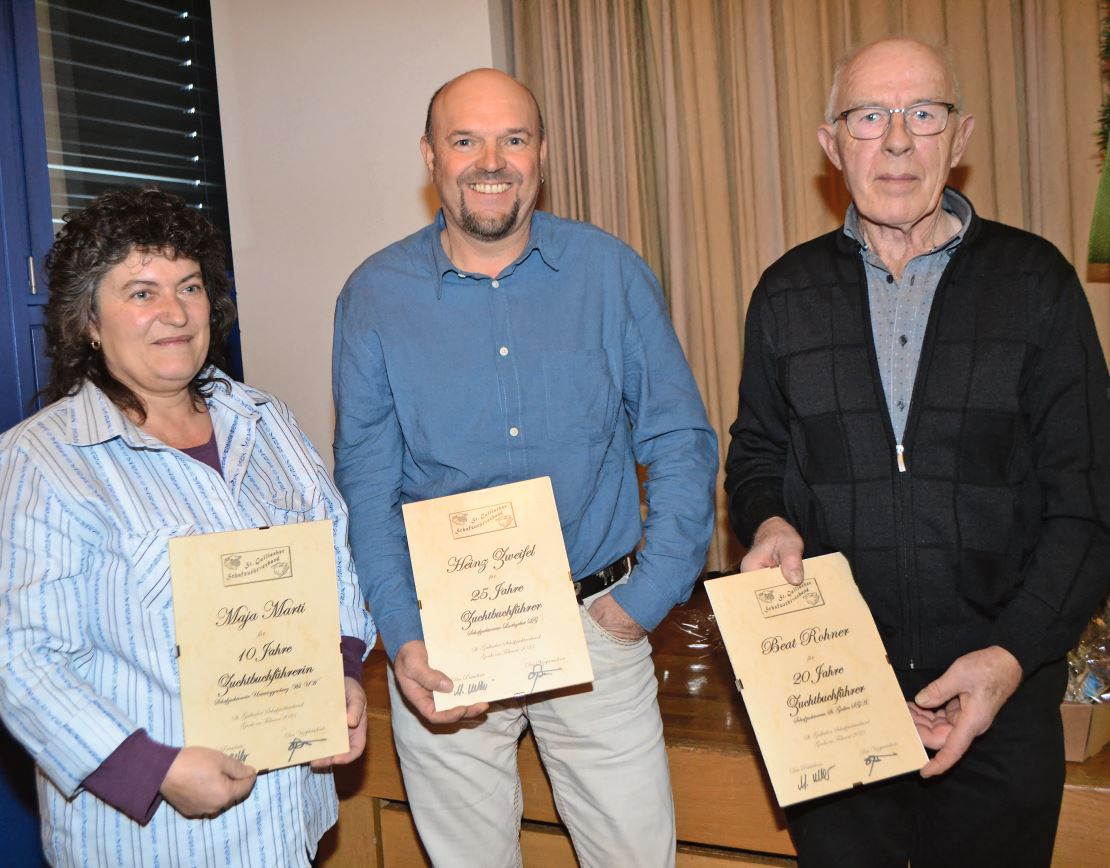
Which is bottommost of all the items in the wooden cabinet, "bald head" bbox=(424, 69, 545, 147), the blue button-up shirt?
the wooden cabinet

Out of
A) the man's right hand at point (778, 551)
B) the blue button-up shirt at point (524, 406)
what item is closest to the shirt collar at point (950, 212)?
the blue button-up shirt at point (524, 406)

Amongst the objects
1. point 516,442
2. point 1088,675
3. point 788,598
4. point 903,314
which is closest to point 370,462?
point 516,442

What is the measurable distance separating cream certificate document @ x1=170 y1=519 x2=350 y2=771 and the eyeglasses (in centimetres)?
111

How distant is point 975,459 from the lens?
1.57m

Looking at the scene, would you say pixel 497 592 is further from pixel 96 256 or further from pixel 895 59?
pixel 895 59

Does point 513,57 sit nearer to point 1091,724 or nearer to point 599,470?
point 599,470

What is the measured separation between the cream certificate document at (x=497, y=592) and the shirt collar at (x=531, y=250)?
17.0 inches

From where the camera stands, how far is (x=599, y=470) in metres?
1.84

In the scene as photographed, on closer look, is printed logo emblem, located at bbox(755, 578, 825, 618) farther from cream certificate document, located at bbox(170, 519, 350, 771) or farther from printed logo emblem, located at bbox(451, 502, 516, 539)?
cream certificate document, located at bbox(170, 519, 350, 771)

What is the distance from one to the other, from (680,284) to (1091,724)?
1926mm

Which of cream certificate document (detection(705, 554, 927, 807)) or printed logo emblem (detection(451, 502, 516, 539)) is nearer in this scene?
cream certificate document (detection(705, 554, 927, 807))

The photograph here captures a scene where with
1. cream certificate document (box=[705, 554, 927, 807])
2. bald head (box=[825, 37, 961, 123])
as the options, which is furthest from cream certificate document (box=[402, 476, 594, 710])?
bald head (box=[825, 37, 961, 123])

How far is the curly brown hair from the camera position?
1555mm

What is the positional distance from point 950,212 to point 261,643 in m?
1.37
